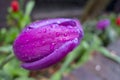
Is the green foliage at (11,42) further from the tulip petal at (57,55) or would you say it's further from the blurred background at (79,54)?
the tulip petal at (57,55)

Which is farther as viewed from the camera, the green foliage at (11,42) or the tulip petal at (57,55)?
the green foliage at (11,42)

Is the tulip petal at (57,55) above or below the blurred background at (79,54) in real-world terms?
above

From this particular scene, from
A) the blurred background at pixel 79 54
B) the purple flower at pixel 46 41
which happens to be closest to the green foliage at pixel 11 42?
the blurred background at pixel 79 54

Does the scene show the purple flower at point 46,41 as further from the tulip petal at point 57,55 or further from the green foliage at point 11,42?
the green foliage at point 11,42

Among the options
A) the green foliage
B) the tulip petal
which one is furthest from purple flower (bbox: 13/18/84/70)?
the green foliage

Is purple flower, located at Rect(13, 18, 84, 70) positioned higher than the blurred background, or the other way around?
purple flower, located at Rect(13, 18, 84, 70)

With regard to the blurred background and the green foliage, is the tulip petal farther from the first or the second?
Answer: the green foliage

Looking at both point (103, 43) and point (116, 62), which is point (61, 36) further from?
point (103, 43)

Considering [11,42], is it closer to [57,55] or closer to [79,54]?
[79,54]

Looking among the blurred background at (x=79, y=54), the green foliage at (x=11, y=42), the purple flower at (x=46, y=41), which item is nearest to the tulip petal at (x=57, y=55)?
the purple flower at (x=46, y=41)
